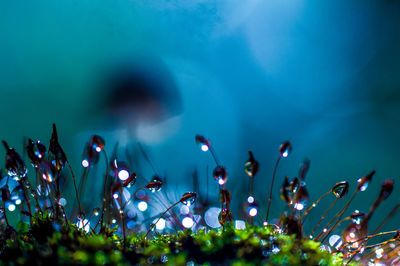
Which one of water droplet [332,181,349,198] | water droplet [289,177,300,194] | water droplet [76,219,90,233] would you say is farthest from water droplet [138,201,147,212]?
water droplet [332,181,349,198]

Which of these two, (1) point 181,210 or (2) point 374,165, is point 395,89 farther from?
(1) point 181,210

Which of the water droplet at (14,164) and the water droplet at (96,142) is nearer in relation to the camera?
the water droplet at (14,164)

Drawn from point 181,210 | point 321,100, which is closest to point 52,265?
point 181,210

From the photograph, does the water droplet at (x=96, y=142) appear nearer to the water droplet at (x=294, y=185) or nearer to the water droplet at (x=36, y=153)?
the water droplet at (x=36, y=153)

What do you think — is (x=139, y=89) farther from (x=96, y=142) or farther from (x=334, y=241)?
(x=334, y=241)

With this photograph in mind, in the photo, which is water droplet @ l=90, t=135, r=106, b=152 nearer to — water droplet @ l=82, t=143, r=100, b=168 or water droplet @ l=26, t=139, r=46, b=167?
water droplet @ l=82, t=143, r=100, b=168

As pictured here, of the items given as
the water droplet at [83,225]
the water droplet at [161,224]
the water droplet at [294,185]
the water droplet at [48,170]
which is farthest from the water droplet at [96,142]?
the water droplet at [294,185]

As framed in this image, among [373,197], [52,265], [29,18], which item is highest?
[29,18]
